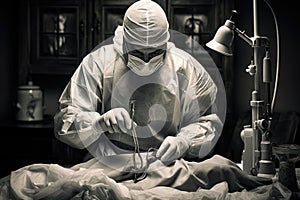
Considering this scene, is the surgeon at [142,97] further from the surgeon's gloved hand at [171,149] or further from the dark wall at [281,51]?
the dark wall at [281,51]

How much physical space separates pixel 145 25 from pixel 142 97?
0.19 meters

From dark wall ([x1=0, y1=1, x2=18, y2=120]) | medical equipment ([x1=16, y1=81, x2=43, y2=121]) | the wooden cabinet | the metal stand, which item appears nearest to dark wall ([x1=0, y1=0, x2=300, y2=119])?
the wooden cabinet

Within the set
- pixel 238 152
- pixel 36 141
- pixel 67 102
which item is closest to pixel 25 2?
pixel 36 141

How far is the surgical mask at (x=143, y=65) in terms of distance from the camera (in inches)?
62.4

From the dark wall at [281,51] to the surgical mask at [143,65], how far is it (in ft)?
4.01

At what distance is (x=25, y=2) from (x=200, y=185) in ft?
5.46

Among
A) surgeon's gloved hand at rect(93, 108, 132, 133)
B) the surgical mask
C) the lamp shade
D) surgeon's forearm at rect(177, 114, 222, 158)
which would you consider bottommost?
surgeon's forearm at rect(177, 114, 222, 158)

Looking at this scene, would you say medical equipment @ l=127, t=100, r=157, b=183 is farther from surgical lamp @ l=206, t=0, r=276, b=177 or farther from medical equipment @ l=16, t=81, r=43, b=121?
medical equipment @ l=16, t=81, r=43, b=121

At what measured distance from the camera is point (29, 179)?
1.46 meters

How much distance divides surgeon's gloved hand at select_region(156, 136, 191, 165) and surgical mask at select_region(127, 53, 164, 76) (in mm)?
184

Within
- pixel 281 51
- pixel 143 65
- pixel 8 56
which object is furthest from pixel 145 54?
pixel 8 56

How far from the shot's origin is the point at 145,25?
5.08ft

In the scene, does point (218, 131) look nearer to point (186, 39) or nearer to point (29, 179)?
point (29, 179)

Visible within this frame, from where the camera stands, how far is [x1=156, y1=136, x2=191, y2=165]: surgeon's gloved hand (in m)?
1.50
